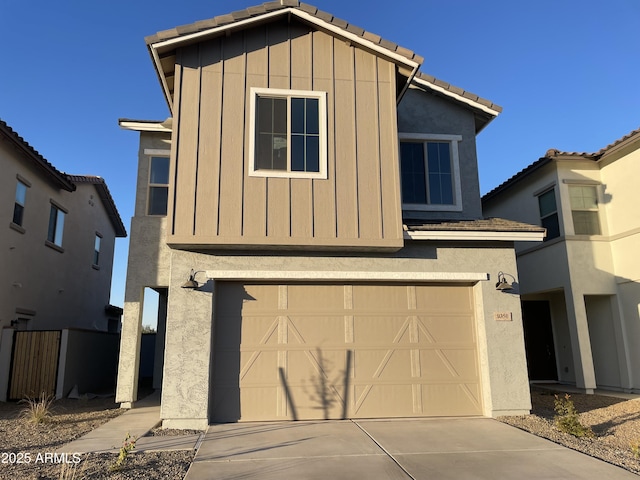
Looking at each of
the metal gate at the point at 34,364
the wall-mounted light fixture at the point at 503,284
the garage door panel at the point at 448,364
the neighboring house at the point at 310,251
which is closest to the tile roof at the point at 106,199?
the metal gate at the point at 34,364

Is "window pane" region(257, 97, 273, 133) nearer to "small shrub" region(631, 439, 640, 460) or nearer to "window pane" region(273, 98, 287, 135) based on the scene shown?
"window pane" region(273, 98, 287, 135)

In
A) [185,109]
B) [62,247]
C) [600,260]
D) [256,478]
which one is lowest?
[256,478]

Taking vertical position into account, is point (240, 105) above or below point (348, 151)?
above

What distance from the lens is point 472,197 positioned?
34.9ft

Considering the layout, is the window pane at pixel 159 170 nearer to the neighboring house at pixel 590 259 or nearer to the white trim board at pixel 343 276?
the white trim board at pixel 343 276

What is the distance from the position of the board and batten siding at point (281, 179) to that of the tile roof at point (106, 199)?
944 centimetres

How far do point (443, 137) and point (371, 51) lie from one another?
9.53 ft

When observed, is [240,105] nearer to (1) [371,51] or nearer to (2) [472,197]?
(1) [371,51]

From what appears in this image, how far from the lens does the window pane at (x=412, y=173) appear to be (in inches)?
417

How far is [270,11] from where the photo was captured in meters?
8.66

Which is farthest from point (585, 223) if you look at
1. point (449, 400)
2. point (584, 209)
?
point (449, 400)

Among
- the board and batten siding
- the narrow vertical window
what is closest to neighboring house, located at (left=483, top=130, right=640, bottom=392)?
the board and batten siding

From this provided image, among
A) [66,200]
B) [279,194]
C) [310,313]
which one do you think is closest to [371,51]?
[279,194]

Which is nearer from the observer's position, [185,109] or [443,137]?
[185,109]
